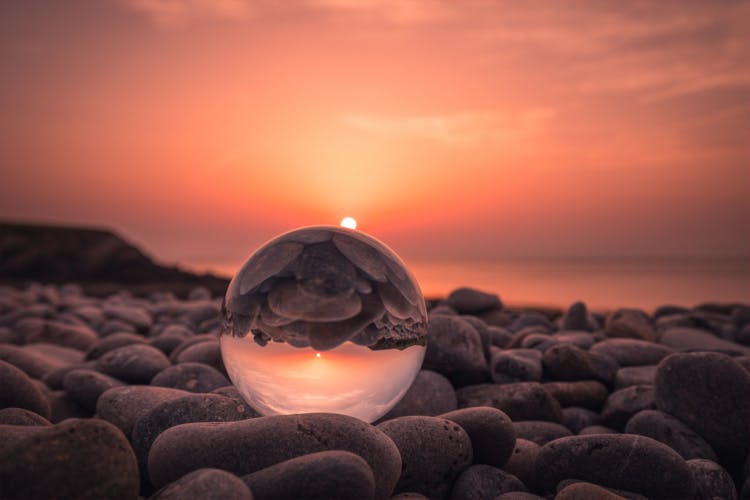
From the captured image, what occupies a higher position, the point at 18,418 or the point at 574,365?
the point at 574,365

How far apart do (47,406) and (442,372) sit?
2416 millimetres

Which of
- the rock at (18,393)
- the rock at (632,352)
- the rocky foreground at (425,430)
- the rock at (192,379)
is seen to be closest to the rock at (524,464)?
the rocky foreground at (425,430)

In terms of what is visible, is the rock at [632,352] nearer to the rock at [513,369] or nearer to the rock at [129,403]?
the rock at [513,369]

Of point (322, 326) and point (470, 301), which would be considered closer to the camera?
point (322, 326)

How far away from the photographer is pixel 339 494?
1.90 m

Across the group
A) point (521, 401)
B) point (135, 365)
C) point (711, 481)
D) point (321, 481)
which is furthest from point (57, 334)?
point (711, 481)

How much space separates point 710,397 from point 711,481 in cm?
70

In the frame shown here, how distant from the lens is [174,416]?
266 centimetres

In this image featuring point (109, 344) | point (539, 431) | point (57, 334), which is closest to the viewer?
point (539, 431)

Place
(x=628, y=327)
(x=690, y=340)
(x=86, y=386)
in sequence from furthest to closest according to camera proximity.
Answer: (x=628, y=327) → (x=690, y=340) → (x=86, y=386)

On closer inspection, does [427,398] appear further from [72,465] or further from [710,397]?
[72,465]

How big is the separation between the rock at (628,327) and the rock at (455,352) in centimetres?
268

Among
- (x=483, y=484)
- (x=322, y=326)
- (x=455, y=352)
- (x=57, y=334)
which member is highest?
(x=322, y=326)

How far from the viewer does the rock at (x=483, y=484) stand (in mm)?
2490
